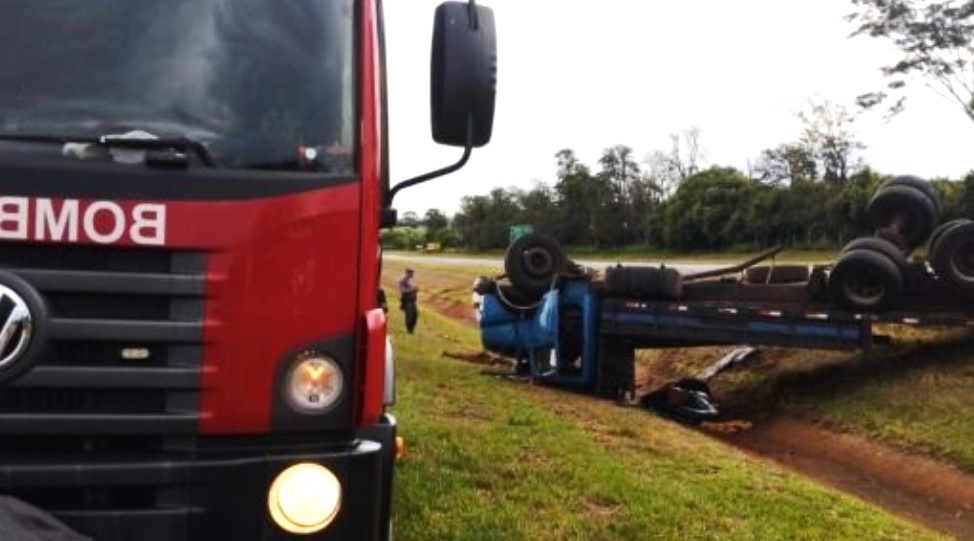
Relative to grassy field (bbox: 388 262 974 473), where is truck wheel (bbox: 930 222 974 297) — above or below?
above

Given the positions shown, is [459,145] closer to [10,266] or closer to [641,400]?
[10,266]

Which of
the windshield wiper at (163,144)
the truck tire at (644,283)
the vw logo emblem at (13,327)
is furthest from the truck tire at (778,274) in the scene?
the vw logo emblem at (13,327)

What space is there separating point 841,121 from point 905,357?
49882mm

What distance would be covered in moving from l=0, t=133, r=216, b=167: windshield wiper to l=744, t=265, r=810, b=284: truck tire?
466 inches

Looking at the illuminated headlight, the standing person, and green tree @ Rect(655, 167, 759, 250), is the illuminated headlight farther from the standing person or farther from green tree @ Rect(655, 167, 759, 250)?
green tree @ Rect(655, 167, 759, 250)

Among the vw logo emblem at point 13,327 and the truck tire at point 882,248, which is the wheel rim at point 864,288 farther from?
the vw logo emblem at point 13,327

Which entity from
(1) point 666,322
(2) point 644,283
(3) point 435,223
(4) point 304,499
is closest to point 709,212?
(3) point 435,223

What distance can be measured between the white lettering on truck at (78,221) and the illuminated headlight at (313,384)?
498 millimetres

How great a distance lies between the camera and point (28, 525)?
2.80m

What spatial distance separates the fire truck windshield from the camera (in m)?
3.27

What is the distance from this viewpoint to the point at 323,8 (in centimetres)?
350

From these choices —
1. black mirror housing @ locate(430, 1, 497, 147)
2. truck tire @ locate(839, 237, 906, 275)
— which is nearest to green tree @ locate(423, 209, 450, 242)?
truck tire @ locate(839, 237, 906, 275)

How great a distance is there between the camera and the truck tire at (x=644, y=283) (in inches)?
571

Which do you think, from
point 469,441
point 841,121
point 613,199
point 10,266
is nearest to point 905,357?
point 469,441
